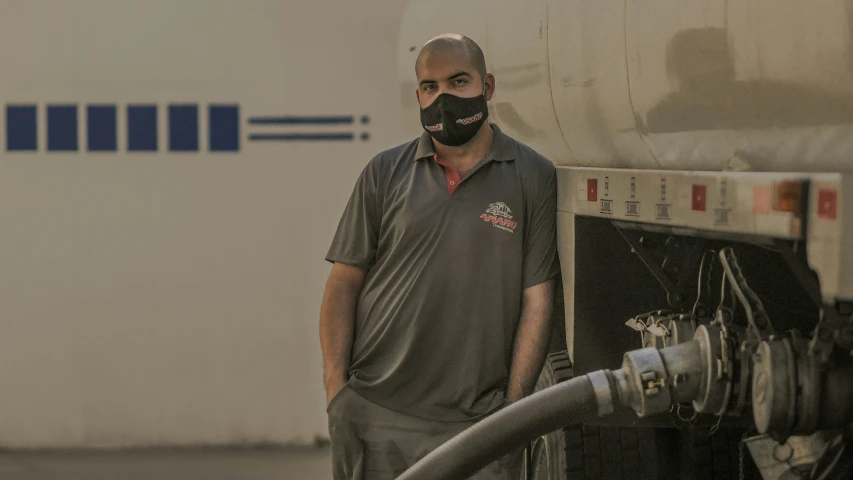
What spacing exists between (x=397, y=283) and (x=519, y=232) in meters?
0.35

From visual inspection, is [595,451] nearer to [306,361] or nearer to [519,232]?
[519,232]

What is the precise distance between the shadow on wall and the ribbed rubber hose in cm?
69

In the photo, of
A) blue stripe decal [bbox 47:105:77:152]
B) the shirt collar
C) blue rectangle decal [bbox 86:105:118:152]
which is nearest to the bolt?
the shirt collar

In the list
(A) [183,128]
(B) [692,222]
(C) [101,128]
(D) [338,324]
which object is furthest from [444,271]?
(C) [101,128]

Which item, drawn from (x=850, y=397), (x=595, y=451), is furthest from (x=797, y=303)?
(x=595, y=451)

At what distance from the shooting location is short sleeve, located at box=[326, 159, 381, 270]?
379 cm

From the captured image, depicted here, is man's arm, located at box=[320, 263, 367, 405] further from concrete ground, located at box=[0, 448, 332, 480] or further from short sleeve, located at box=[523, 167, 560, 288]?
concrete ground, located at box=[0, 448, 332, 480]

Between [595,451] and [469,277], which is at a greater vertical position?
[469,277]

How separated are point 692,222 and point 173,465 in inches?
232

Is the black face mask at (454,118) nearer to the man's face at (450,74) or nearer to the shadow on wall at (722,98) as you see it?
A: the man's face at (450,74)

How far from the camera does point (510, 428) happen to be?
3330 millimetres

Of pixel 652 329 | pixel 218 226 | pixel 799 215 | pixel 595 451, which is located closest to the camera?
pixel 799 215

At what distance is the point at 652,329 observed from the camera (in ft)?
13.1

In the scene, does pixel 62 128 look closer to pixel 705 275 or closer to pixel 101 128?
pixel 101 128
